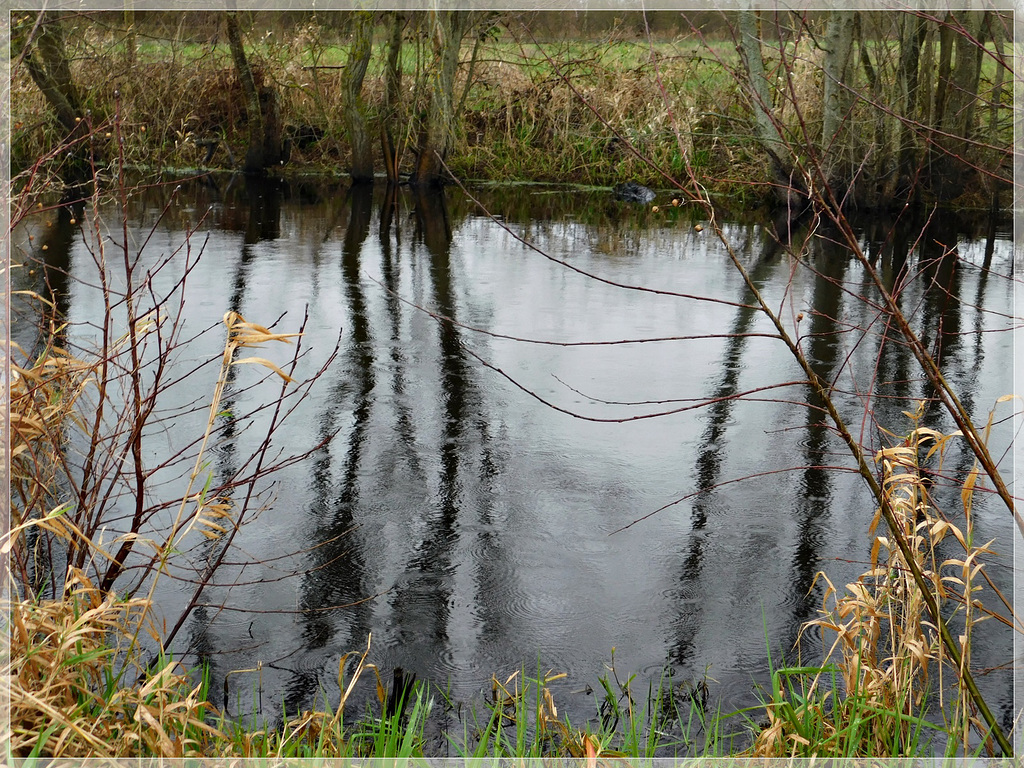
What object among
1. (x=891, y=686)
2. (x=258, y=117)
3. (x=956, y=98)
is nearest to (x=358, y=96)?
(x=258, y=117)

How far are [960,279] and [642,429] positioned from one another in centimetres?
614

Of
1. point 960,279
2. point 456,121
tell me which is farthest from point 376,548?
point 456,121

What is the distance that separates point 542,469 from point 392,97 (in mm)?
13861

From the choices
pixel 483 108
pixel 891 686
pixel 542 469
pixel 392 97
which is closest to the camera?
pixel 891 686

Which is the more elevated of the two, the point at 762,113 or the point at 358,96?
the point at 358,96

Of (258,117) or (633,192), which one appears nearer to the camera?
(633,192)

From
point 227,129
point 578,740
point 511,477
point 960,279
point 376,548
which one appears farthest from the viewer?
point 227,129

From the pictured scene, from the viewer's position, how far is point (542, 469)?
536 centimetres

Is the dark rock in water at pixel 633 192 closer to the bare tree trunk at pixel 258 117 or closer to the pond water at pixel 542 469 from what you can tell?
the bare tree trunk at pixel 258 117

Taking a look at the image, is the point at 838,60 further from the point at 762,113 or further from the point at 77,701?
the point at 77,701

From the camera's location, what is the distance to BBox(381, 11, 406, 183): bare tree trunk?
1672 cm

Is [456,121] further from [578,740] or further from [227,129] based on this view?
[578,740]

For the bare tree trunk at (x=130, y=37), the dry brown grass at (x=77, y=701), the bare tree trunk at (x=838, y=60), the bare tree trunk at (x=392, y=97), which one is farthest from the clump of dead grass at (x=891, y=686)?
the bare tree trunk at (x=130, y=37)

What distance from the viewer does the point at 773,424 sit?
240 inches
